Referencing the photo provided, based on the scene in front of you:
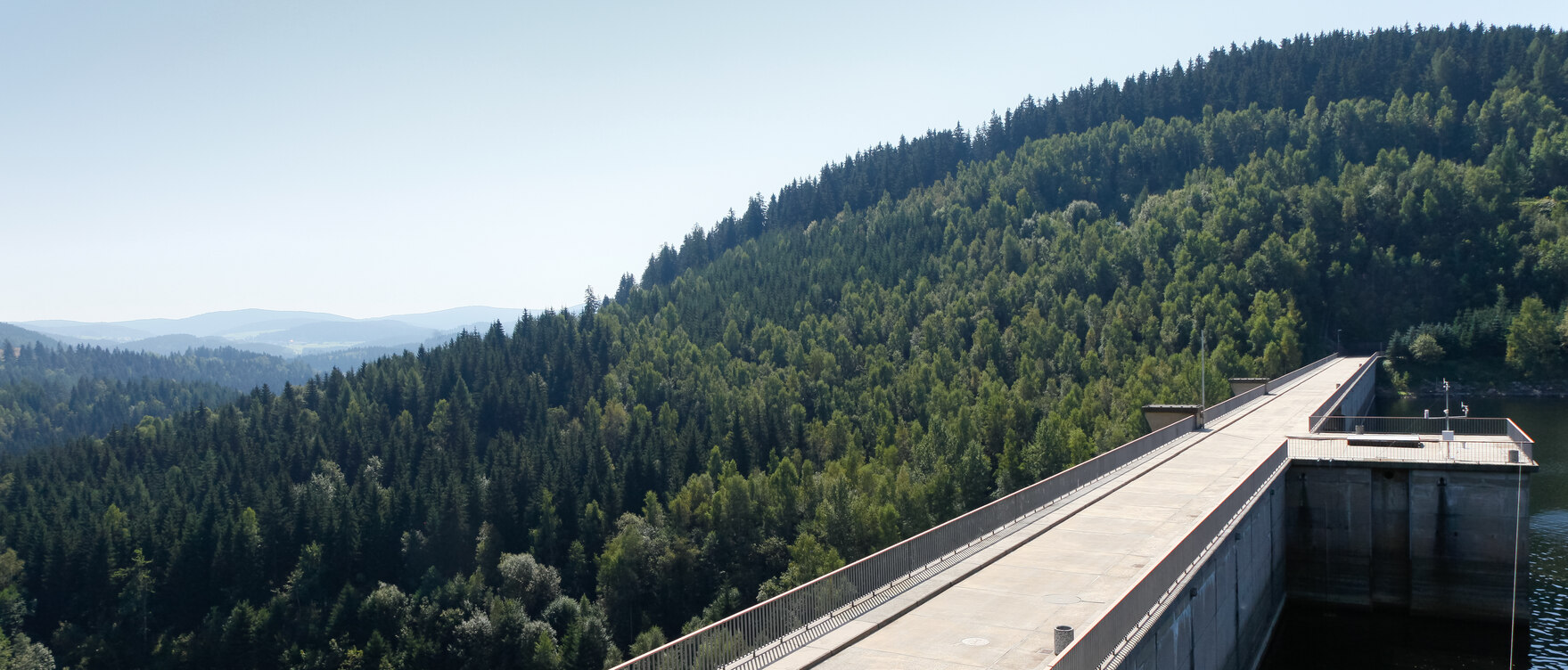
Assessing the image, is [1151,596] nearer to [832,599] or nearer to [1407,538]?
[832,599]

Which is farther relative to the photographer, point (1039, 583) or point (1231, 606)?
point (1231, 606)

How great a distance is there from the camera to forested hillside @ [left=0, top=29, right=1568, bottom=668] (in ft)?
292

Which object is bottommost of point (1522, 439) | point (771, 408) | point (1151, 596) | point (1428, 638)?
point (771, 408)

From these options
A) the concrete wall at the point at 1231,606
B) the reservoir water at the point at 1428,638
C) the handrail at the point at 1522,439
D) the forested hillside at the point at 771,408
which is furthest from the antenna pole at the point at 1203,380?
the concrete wall at the point at 1231,606

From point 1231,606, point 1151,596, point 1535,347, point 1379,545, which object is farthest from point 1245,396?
point 1535,347

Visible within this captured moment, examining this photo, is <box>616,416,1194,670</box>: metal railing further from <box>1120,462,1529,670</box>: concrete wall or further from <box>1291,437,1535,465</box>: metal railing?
<box>1291,437,1535,465</box>: metal railing

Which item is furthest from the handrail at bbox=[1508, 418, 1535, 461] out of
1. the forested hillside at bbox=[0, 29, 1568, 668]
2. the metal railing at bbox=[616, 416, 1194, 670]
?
the forested hillside at bbox=[0, 29, 1568, 668]

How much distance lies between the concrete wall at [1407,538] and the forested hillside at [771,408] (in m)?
33.3

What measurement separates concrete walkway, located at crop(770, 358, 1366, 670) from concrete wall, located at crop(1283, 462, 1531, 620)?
347cm

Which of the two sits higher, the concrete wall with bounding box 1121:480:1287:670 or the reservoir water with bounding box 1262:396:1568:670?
the concrete wall with bounding box 1121:480:1287:670

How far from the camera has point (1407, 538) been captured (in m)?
37.7

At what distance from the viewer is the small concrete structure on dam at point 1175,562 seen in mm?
20000

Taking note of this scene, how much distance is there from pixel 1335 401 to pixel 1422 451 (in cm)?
2720

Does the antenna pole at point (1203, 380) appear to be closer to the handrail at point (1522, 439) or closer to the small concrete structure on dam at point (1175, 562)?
the small concrete structure on dam at point (1175, 562)
